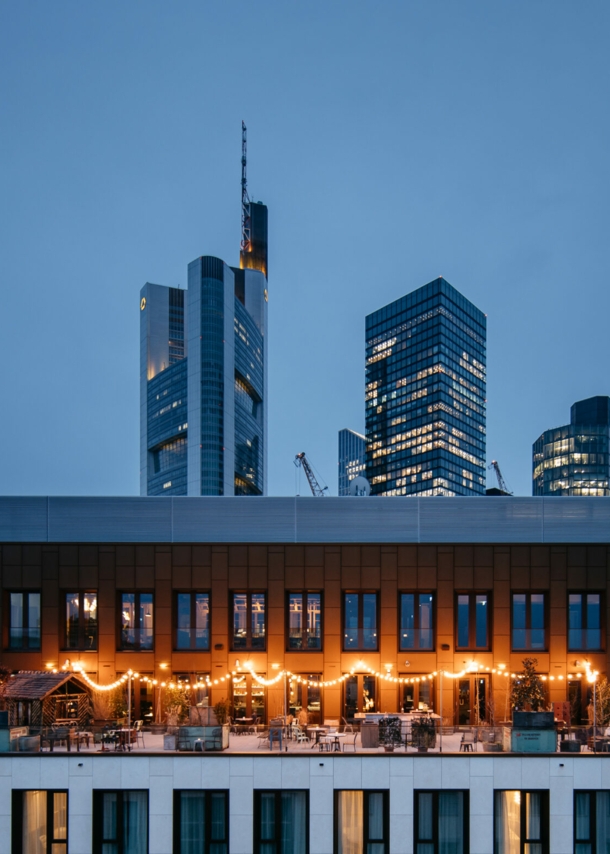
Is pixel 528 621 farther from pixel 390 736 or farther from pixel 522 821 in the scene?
pixel 390 736

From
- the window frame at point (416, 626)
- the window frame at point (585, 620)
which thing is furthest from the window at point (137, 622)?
the window frame at point (585, 620)

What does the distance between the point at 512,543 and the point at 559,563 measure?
1752mm

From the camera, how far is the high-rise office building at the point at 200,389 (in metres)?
142

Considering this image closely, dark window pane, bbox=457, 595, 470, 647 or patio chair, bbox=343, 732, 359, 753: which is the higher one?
dark window pane, bbox=457, 595, 470, 647

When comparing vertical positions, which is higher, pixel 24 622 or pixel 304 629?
pixel 24 622

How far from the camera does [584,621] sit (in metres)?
22.9

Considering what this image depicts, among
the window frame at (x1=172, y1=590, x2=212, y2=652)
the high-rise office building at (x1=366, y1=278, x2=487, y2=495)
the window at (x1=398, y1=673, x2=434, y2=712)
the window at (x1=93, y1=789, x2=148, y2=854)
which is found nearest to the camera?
the window at (x1=93, y1=789, x2=148, y2=854)

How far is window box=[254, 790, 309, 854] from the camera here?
1526 centimetres

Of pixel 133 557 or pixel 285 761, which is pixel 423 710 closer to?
pixel 285 761

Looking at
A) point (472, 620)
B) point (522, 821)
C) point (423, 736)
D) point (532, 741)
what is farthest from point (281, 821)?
point (472, 620)

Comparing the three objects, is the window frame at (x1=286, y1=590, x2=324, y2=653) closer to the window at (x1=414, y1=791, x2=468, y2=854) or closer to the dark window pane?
the dark window pane

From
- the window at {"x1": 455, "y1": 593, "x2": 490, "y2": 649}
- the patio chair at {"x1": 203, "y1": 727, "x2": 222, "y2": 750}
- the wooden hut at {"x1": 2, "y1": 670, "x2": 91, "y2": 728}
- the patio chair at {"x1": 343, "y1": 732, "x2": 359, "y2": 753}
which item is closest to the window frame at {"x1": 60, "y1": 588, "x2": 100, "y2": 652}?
the wooden hut at {"x1": 2, "y1": 670, "x2": 91, "y2": 728}

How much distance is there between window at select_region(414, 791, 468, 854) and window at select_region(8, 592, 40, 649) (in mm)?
13992

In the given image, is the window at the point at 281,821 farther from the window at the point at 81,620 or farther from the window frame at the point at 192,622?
the window at the point at 81,620
